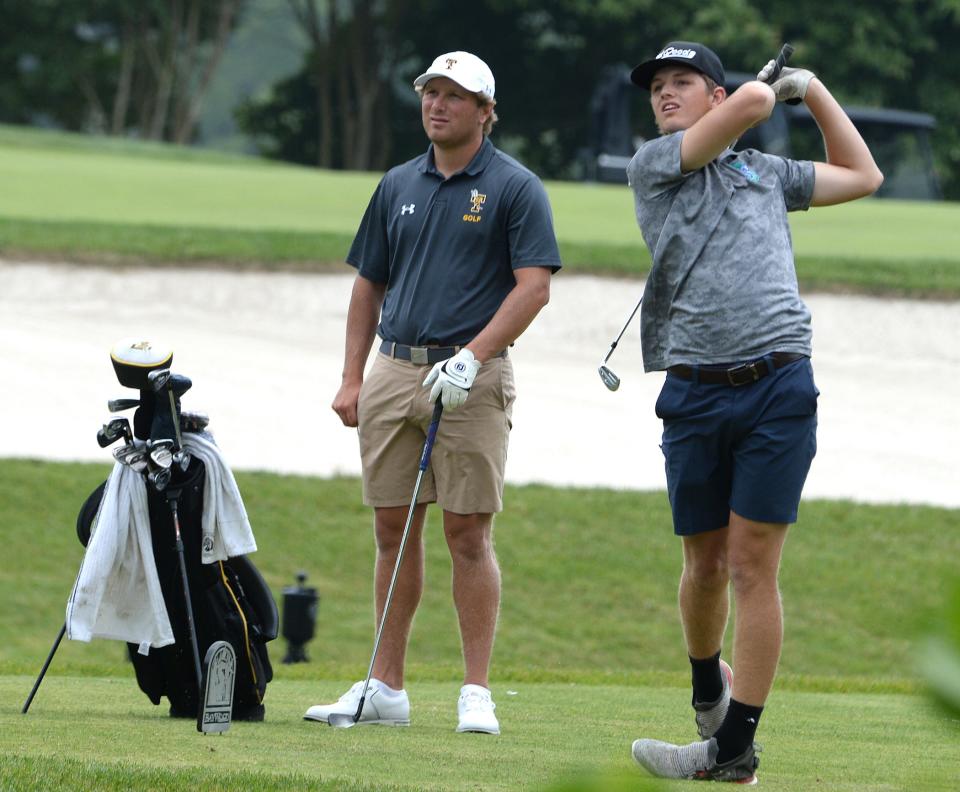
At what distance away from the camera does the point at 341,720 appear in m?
4.64

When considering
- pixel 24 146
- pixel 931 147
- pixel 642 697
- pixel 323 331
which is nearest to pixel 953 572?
pixel 642 697

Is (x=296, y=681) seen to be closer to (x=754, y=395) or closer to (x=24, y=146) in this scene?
(x=754, y=395)

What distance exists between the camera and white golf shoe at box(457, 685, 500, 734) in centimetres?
451

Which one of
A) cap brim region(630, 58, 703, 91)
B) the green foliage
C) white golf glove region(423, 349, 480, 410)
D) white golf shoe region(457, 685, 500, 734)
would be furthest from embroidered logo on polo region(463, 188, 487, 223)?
the green foliage

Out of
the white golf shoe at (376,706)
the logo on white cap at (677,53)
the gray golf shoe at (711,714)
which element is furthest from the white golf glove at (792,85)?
the white golf shoe at (376,706)

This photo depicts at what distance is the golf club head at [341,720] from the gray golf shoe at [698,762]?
1055 mm

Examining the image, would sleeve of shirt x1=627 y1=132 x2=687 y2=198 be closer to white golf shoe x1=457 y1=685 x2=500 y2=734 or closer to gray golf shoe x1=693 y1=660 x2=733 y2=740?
gray golf shoe x1=693 y1=660 x2=733 y2=740

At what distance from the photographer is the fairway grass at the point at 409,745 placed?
3.37 m

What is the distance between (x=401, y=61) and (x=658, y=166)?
41.3 metres

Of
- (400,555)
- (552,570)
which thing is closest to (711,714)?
(400,555)

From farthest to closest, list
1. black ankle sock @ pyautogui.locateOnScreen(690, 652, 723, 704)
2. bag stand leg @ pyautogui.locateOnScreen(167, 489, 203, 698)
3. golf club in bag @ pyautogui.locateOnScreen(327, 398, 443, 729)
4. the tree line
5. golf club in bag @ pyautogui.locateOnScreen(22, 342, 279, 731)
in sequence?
the tree line < golf club in bag @ pyautogui.locateOnScreen(327, 398, 443, 729) < golf club in bag @ pyautogui.locateOnScreen(22, 342, 279, 731) < bag stand leg @ pyautogui.locateOnScreen(167, 489, 203, 698) < black ankle sock @ pyautogui.locateOnScreen(690, 652, 723, 704)

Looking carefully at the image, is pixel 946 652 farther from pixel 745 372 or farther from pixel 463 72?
pixel 463 72

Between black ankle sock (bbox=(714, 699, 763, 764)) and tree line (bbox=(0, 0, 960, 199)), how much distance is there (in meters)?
34.9

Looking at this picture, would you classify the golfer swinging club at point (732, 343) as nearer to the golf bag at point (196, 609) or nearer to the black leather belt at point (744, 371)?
the black leather belt at point (744, 371)
